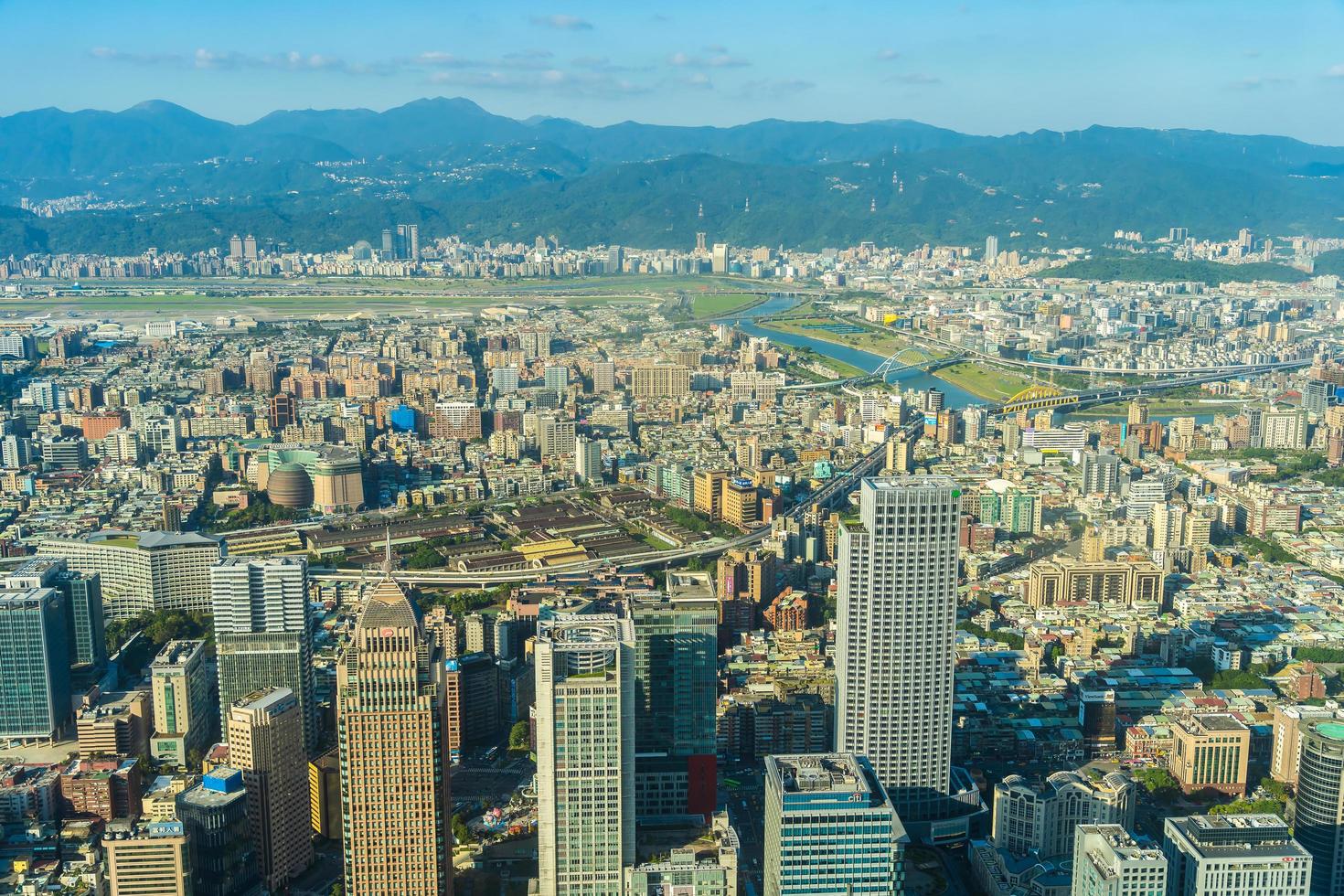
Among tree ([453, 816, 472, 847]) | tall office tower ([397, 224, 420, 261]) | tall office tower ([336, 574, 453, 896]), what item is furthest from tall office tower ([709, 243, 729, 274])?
tall office tower ([336, 574, 453, 896])

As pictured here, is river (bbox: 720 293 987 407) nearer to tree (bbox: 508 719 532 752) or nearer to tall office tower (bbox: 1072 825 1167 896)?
tree (bbox: 508 719 532 752)

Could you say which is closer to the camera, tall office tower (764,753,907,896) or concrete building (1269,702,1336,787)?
tall office tower (764,753,907,896)

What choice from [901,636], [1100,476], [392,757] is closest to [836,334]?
[1100,476]

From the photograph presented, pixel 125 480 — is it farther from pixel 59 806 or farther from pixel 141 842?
pixel 141 842

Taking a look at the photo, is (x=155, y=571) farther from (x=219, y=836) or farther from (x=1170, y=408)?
(x=1170, y=408)

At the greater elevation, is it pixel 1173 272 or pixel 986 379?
pixel 1173 272

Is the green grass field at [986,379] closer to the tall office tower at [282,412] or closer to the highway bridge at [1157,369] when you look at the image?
the highway bridge at [1157,369]
